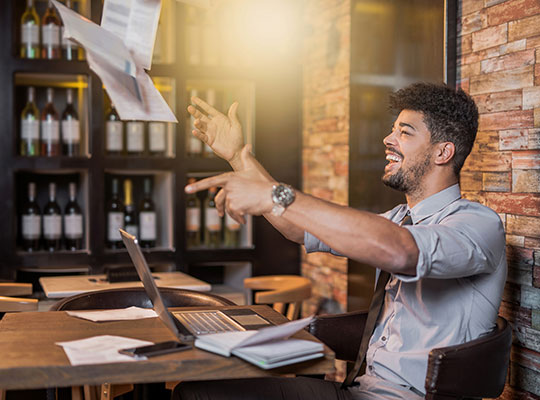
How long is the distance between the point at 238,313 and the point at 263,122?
2.23 meters

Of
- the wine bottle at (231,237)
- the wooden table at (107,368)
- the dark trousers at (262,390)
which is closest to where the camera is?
the wooden table at (107,368)

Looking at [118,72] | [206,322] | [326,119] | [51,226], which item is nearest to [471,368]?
[206,322]

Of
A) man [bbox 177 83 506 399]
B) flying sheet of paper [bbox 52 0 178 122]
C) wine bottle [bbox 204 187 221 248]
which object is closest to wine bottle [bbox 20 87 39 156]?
wine bottle [bbox 204 187 221 248]

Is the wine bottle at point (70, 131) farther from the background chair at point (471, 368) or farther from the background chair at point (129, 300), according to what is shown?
the background chair at point (471, 368)

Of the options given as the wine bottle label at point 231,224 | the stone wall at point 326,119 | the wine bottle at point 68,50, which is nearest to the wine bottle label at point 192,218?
the wine bottle label at point 231,224

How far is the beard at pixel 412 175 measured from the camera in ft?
5.91

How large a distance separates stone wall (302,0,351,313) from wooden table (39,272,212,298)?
0.77 m

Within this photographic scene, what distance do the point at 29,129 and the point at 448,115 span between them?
7.55 ft

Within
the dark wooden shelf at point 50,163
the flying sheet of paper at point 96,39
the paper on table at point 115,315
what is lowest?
the paper on table at point 115,315

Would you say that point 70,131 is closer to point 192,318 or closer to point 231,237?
point 231,237

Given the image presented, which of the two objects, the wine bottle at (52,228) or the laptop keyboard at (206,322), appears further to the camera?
the wine bottle at (52,228)

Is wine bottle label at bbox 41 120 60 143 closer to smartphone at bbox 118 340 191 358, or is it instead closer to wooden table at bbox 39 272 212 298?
wooden table at bbox 39 272 212 298

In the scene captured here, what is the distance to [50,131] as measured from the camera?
3.35m

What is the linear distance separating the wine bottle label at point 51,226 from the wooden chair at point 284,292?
40.7 inches
